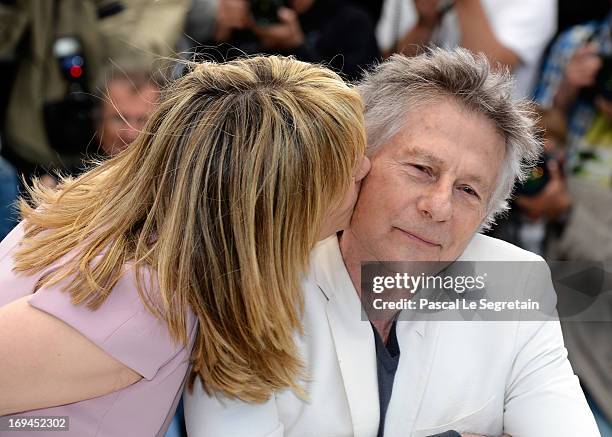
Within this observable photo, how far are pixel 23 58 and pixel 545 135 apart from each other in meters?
1.75

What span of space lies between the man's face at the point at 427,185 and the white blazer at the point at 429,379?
0.14 m

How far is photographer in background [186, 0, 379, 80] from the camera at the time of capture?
112 inches

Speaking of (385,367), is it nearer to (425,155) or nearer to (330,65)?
(425,155)

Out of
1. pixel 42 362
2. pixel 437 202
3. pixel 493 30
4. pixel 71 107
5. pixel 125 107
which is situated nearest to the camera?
pixel 42 362

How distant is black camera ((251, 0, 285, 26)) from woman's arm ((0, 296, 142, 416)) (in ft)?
5.67

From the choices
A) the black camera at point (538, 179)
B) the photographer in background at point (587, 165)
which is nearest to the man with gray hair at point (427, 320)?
the photographer in background at point (587, 165)

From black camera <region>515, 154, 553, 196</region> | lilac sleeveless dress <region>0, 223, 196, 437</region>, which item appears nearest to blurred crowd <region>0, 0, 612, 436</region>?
black camera <region>515, 154, 553, 196</region>

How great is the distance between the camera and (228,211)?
145 centimetres

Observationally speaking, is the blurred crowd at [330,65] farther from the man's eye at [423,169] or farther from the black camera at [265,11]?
the man's eye at [423,169]

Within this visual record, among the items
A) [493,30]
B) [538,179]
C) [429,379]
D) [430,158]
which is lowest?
[538,179]

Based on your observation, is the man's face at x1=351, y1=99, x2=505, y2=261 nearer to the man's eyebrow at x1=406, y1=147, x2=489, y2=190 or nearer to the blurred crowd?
the man's eyebrow at x1=406, y1=147, x2=489, y2=190

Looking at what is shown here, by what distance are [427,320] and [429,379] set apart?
0.13 m

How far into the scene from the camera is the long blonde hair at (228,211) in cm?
143

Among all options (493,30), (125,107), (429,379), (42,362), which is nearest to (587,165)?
(493,30)
